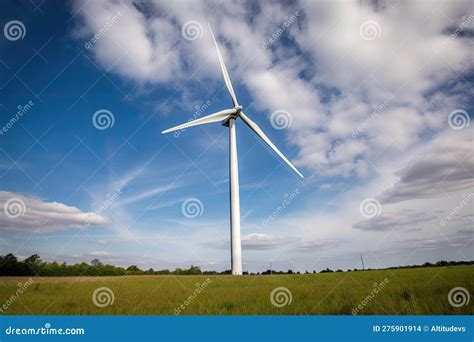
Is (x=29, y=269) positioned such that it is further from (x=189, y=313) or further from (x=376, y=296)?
(x=376, y=296)

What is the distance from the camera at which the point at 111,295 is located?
13141mm

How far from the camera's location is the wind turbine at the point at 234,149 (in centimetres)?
2950

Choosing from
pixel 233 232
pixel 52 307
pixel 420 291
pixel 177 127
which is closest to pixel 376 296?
pixel 420 291
